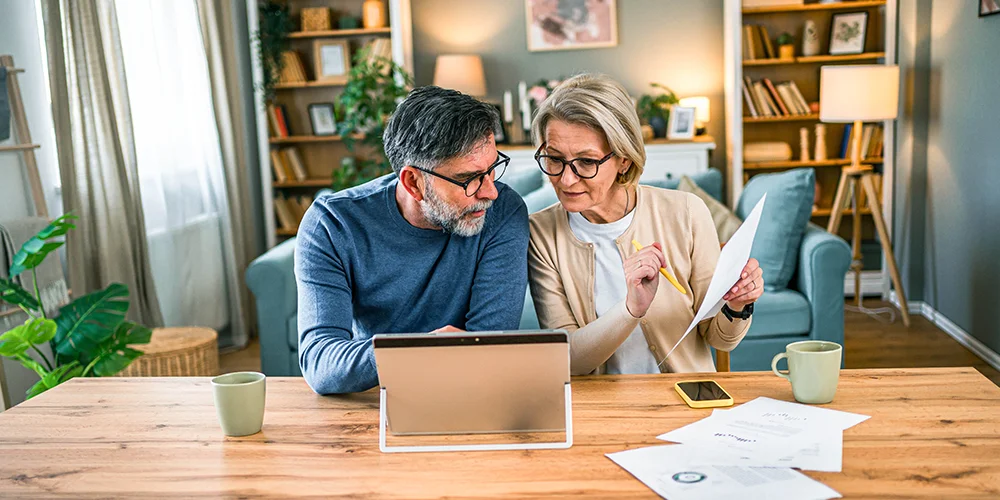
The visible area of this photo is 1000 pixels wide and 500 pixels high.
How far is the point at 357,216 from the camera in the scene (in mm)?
1787

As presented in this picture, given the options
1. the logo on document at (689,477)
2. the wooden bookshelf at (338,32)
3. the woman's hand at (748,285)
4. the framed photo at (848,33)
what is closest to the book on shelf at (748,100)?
the framed photo at (848,33)

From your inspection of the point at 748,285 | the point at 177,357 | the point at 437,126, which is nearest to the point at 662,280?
the point at 748,285

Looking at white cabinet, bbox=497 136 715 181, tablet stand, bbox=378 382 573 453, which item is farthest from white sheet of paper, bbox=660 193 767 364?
white cabinet, bbox=497 136 715 181

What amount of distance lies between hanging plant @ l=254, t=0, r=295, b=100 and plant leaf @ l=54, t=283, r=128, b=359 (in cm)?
266

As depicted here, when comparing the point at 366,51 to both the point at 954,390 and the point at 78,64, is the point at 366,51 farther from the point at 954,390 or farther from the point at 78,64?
the point at 954,390

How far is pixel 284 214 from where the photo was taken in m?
5.45

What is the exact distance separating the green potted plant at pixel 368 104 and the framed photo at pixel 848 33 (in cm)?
247

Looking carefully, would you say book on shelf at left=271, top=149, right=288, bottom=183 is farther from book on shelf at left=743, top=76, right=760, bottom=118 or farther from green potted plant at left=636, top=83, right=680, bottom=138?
book on shelf at left=743, top=76, right=760, bottom=118

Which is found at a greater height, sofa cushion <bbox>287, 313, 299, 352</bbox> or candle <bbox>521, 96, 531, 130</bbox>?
candle <bbox>521, 96, 531, 130</bbox>

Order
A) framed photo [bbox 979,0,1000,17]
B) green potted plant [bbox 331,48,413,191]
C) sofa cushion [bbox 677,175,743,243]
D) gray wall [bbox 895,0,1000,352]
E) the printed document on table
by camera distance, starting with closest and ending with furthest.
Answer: the printed document on table < sofa cushion [bbox 677,175,743,243] < framed photo [bbox 979,0,1000,17] < gray wall [bbox 895,0,1000,352] < green potted plant [bbox 331,48,413,191]

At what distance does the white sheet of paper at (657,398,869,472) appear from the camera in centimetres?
118

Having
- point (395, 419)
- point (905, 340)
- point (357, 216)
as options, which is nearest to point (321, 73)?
point (905, 340)

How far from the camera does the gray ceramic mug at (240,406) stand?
1328mm

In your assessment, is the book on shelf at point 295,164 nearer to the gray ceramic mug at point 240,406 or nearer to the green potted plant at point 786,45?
the green potted plant at point 786,45
